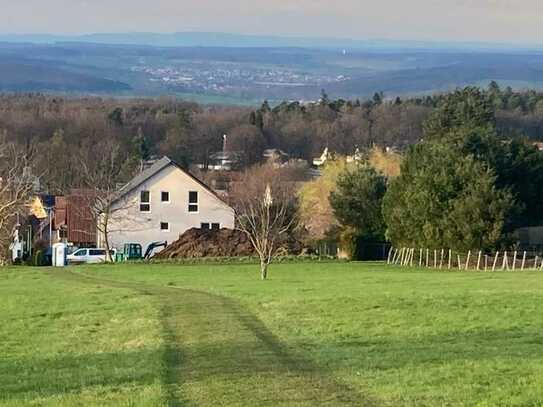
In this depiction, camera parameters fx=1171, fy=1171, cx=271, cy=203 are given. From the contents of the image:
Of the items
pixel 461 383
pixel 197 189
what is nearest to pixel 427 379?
pixel 461 383

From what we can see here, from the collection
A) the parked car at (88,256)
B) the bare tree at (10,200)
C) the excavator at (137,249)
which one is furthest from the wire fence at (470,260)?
the bare tree at (10,200)

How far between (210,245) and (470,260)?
18.1 meters

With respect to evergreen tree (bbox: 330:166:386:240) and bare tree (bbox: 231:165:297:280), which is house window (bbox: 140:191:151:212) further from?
evergreen tree (bbox: 330:166:386:240)

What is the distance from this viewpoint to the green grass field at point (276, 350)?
11625 mm

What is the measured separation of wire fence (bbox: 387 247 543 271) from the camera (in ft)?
175

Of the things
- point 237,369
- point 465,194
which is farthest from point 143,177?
point 237,369

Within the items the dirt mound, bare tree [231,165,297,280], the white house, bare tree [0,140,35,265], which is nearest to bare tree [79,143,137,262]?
the white house

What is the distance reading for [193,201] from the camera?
77562mm

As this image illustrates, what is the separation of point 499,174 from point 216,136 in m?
89.2

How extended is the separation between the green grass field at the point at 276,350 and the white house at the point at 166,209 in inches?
1917

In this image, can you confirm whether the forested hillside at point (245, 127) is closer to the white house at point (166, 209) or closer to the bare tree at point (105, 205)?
the bare tree at point (105, 205)

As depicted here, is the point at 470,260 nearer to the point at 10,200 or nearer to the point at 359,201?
the point at 359,201

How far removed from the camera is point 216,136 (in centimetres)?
14862

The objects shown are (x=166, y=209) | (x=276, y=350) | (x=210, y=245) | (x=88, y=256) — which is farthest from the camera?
(x=166, y=209)
